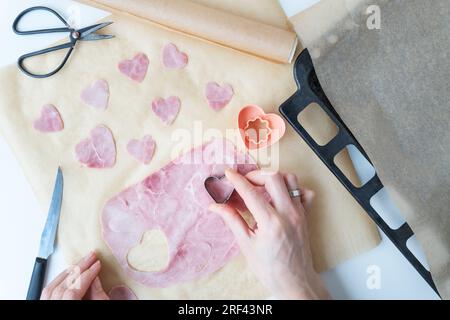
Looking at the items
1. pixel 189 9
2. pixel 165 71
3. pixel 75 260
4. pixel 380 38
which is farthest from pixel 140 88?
pixel 380 38

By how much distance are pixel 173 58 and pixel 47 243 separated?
1.41 feet

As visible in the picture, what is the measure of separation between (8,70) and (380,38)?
0.70 meters

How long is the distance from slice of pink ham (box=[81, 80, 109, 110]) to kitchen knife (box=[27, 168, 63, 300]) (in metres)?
0.14

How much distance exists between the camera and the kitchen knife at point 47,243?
0.83 meters

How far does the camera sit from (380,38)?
815 millimetres

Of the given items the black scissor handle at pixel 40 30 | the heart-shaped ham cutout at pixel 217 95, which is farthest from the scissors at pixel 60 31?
the heart-shaped ham cutout at pixel 217 95

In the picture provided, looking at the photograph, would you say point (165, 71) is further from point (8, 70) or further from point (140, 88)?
point (8, 70)

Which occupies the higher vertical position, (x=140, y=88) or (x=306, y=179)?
(x=140, y=88)

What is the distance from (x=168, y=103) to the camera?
857mm

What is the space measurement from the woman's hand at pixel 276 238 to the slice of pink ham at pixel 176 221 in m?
0.04

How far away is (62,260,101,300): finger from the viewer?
0.79 meters

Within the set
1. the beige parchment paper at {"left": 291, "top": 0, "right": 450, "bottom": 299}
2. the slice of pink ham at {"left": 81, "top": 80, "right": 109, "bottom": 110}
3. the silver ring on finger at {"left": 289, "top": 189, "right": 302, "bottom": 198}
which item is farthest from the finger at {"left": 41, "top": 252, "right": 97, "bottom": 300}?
the beige parchment paper at {"left": 291, "top": 0, "right": 450, "bottom": 299}

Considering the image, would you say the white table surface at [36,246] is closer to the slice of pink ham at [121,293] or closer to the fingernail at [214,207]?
the slice of pink ham at [121,293]

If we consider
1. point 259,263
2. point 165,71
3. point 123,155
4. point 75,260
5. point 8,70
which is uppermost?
point 8,70
